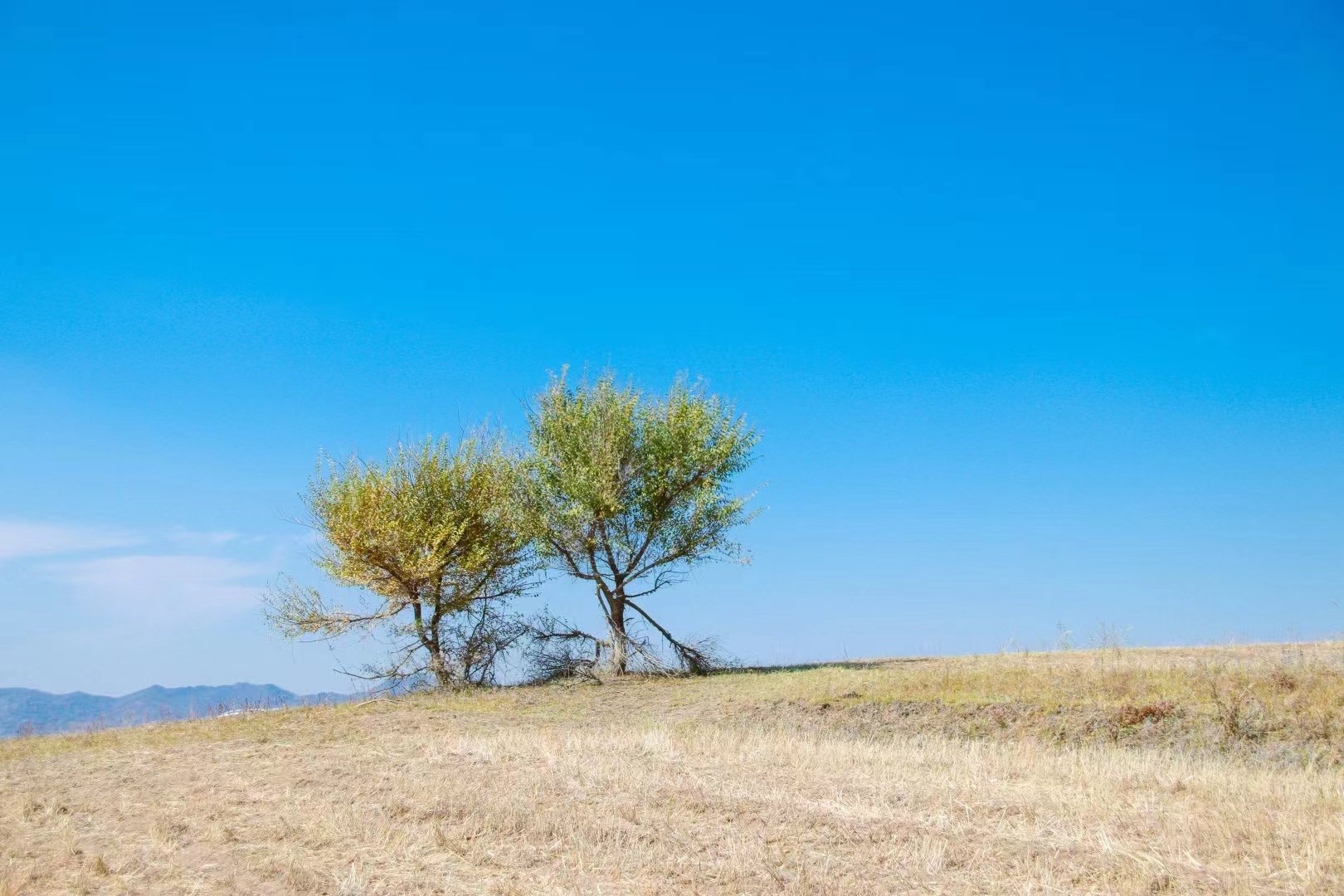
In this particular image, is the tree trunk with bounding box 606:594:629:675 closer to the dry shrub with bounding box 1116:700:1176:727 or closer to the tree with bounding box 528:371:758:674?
the tree with bounding box 528:371:758:674

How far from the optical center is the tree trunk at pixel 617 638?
3069 centimetres

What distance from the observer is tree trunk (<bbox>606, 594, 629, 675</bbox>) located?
30.7 meters

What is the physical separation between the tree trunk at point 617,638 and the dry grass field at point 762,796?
930cm

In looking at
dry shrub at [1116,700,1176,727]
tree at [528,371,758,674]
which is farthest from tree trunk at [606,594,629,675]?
dry shrub at [1116,700,1176,727]

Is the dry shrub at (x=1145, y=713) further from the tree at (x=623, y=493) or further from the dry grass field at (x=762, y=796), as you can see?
the tree at (x=623, y=493)

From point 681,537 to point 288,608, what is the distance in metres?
11.8

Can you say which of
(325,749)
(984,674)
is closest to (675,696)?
(984,674)

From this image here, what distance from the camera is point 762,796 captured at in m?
11.8

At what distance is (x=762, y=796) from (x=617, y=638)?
63.5ft

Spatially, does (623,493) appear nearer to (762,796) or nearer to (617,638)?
(617,638)

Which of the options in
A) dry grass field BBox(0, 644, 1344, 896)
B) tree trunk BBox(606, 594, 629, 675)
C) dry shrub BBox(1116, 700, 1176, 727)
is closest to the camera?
dry grass field BBox(0, 644, 1344, 896)

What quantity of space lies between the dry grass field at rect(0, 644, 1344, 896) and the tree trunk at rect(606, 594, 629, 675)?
366 inches

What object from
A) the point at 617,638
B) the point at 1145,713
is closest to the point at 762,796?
the point at 1145,713

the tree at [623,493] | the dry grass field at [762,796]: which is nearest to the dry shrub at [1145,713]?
the dry grass field at [762,796]
